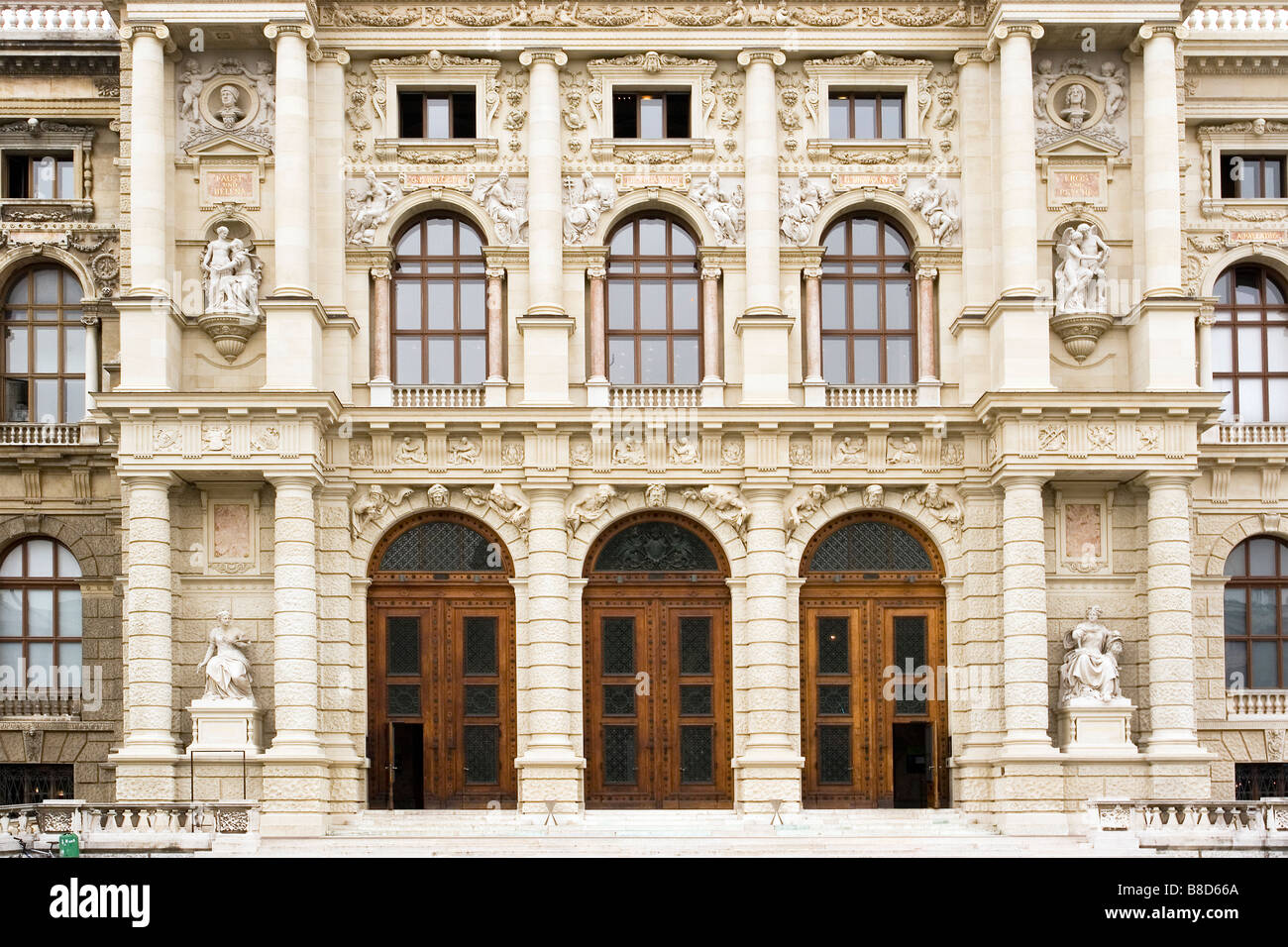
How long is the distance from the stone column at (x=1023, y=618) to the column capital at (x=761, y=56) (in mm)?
8625

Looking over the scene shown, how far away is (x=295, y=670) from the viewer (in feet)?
97.6

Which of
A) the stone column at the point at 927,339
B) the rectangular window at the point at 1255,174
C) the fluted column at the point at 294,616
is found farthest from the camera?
the rectangular window at the point at 1255,174

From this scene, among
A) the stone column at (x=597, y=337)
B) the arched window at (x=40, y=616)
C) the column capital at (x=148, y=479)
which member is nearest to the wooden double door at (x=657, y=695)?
the stone column at (x=597, y=337)

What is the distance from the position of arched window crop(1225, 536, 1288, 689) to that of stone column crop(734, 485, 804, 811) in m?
8.50

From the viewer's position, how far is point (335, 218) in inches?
1256

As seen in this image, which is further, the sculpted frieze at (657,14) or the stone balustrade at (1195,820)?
the sculpted frieze at (657,14)

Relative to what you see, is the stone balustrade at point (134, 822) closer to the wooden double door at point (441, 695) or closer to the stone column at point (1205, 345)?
the wooden double door at point (441, 695)

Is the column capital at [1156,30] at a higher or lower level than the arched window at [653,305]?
higher

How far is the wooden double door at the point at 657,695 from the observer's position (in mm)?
31375
